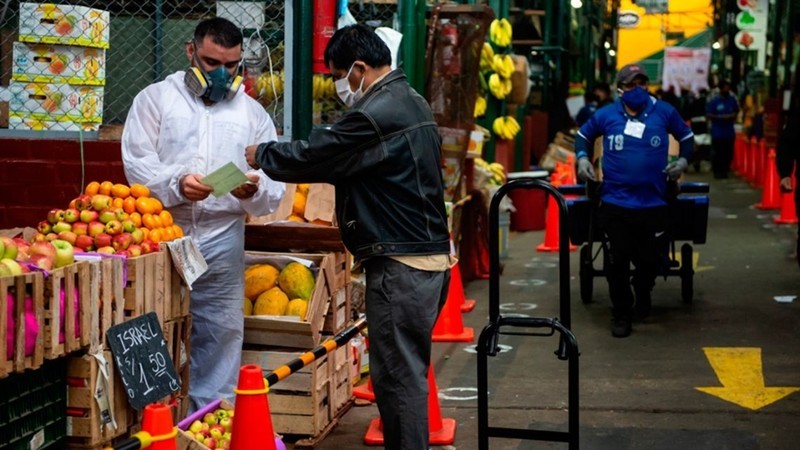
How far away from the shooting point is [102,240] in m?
5.48

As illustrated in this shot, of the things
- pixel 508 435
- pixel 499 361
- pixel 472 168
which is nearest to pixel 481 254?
pixel 472 168

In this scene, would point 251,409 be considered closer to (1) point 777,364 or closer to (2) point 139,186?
(2) point 139,186

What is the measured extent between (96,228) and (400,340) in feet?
5.42

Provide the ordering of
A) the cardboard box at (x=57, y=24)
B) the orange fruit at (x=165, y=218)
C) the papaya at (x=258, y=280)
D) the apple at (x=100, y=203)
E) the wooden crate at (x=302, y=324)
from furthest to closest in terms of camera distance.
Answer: the cardboard box at (x=57, y=24) → the papaya at (x=258, y=280) → the wooden crate at (x=302, y=324) → the orange fruit at (x=165, y=218) → the apple at (x=100, y=203)

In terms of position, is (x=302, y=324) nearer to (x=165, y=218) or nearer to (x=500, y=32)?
(x=165, y=218)

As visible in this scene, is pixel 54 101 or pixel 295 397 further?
pixel 54 101

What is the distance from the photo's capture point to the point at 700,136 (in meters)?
34.0

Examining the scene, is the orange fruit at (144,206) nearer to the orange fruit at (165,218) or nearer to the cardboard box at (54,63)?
the orange fruit at (165,218)

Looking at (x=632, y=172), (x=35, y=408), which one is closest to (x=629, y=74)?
(x=632, y=172)

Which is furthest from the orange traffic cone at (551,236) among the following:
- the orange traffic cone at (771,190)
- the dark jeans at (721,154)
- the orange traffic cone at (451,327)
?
the dark jeans at (721,154)

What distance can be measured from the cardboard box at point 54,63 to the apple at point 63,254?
311 cm

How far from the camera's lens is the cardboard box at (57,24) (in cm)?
778

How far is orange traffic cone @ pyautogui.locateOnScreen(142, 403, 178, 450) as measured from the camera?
4.12 meters

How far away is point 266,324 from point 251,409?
6.64 feet
